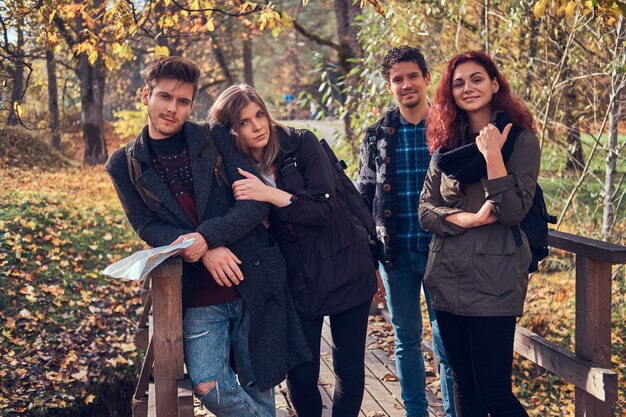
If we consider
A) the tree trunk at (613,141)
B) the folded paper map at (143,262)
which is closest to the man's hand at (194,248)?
the folded paper map at (143,262)

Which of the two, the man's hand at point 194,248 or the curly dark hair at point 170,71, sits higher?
the curly dark hair at point 170,71

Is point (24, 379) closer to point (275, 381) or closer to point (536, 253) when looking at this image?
point (275, 381)

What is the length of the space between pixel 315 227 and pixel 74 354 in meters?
5.47

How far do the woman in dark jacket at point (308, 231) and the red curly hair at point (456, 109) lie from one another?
0.52 meters

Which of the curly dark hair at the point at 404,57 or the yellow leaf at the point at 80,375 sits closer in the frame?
the curly dark hair at the point at 404,57

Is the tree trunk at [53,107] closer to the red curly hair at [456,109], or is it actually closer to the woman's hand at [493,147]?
the red curly hair at [456,109]

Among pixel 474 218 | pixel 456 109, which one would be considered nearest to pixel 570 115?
pixel 456 109

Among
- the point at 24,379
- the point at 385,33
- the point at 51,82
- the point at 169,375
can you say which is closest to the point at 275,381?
the point at 169,375

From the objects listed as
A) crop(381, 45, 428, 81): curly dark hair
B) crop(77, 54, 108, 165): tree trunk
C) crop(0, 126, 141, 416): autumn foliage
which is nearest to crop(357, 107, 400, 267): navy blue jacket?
crop(381, 45, 428, 81): curly dark hair

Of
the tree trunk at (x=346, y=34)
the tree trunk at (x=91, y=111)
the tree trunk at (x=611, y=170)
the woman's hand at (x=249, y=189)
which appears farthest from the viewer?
the tree trunk at (x=91, y=111)

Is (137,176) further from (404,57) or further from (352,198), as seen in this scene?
(404,57)

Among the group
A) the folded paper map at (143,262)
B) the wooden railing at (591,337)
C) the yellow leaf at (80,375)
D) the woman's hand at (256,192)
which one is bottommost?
the yellow leaf at (80,375)

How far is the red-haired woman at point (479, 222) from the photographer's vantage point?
326 centimetres

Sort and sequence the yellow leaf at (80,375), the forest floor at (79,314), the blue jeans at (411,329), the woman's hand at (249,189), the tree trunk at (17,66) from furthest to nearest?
the yellow leaf at (80,375) → the forest floor at (79,314) → the tree trunk at (17,66) → the blue jeans at (411,329) → the woman's hand at (249,189)
